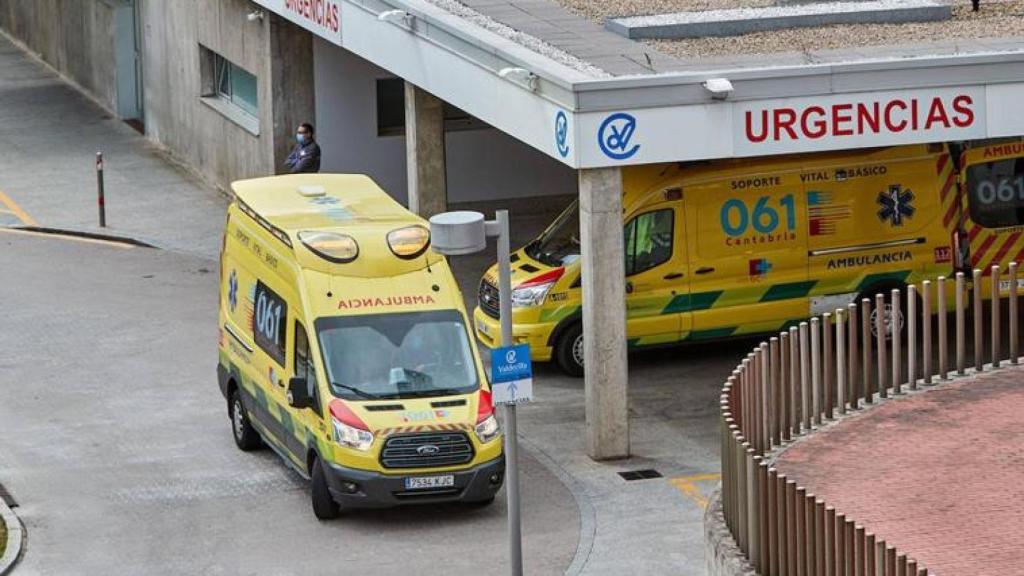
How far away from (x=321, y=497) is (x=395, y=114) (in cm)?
1424

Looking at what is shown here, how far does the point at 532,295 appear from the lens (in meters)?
26.8

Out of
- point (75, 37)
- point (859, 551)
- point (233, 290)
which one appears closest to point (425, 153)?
point (233, 290)

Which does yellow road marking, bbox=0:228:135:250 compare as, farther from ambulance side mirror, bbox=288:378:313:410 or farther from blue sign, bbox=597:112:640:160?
blue sign, bbox=597:112:640:160

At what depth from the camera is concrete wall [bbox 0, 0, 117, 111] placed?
43.7 meters

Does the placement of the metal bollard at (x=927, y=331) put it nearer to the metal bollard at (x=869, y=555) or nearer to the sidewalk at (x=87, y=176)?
the metal bollard at (x=869, y=555)

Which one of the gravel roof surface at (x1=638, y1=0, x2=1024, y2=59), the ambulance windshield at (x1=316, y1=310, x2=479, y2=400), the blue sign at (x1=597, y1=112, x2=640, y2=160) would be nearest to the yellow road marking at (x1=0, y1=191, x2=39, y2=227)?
the gravel roof surface at (x1=638, y1=0, x2=1024, y2=59)

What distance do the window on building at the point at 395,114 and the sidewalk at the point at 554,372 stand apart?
1565 mm

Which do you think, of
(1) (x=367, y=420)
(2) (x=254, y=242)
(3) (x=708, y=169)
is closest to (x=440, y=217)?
(1) (x=367, y=420)

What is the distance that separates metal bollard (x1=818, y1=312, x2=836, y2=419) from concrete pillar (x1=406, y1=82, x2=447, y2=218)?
9.11 meters

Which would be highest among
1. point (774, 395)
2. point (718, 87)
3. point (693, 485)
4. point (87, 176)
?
point (718, 87)

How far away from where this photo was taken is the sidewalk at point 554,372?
21.8 meters

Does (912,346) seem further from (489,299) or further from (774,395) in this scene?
(489,299)

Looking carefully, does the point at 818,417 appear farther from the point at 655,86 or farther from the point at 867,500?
the point at 655,86

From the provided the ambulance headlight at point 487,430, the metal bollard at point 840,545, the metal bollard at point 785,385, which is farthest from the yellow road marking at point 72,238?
the metal bollard at point 840,545
